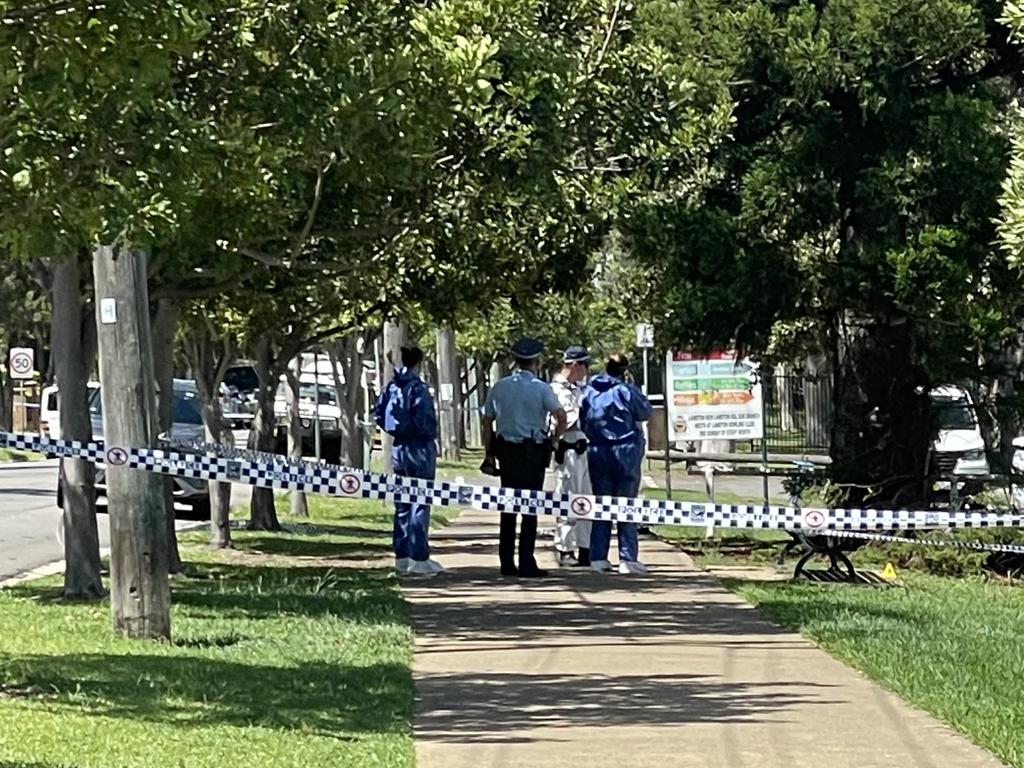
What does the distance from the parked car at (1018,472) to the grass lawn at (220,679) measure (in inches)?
256

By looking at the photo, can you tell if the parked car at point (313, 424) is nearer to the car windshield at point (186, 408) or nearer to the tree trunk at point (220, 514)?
the car windshield at point (186, 408)

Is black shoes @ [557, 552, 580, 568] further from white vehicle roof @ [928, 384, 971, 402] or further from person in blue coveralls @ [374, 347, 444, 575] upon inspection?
white vehicle roof @ [928, 384, 971, 402]

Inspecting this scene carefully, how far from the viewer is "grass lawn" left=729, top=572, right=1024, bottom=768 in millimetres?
9906

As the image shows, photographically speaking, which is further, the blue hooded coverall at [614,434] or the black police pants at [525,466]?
the blue hooded coverall at [614,434]

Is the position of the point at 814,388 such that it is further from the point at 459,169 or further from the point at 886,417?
the point at 459,169

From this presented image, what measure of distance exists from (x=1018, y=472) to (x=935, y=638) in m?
7.70

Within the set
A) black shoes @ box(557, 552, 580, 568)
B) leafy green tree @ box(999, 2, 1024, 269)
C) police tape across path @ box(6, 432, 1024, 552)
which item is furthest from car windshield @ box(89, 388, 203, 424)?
leafy green tree @ box(999, 2, 1024, 269)

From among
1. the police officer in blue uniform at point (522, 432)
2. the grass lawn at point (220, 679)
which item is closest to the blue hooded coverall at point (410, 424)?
the police officer in blue uniform at point (522, 432)

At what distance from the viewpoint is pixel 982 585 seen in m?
17.9

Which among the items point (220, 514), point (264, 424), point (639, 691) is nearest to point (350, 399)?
point (264, 424)

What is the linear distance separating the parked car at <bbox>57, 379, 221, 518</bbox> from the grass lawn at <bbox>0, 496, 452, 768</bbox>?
6.37 metres

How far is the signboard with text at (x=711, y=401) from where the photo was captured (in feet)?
88.4

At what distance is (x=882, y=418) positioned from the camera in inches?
827

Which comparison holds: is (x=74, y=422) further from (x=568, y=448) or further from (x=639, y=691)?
(x=639, y=691)
